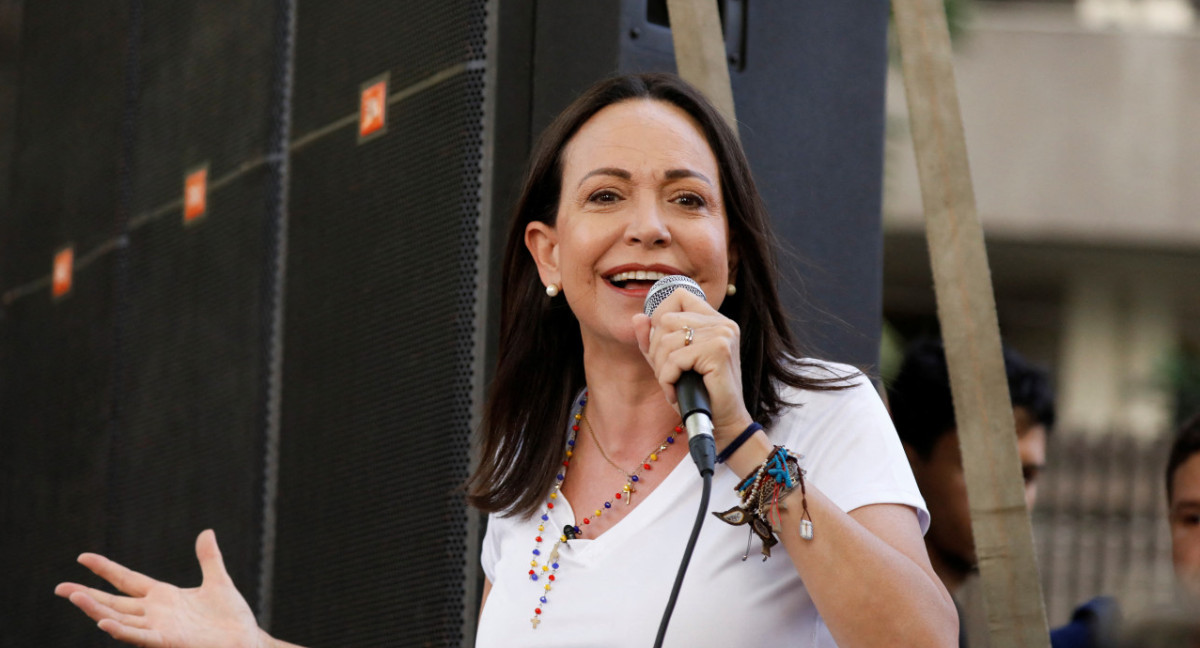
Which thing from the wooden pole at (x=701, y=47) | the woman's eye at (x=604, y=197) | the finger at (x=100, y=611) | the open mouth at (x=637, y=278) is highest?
the wooden pole at (x=701, y=47)

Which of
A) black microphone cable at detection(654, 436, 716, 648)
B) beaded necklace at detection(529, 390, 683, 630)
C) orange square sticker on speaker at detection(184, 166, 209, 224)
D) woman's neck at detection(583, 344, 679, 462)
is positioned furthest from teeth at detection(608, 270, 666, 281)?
orange square sticker on speaker at detection(184, 166, 209, 224)

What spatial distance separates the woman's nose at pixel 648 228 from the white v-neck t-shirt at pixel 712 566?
249 mm

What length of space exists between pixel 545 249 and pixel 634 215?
259mm

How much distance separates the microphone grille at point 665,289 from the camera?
173 cm

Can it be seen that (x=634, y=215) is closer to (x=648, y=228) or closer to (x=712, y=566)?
(x=648, y=228)

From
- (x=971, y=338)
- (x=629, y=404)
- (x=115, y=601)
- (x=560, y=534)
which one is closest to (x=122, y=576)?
(x=115, y=601)

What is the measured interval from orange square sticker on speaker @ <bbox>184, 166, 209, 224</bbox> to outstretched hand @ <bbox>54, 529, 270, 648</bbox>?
1.64 metres

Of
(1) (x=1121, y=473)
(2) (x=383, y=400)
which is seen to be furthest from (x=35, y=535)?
(1) (x=1121, y=473)

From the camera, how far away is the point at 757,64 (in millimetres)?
2602

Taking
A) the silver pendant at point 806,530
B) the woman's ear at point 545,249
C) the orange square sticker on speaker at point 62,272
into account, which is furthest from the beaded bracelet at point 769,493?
the orange square sticker on speaker at point 62,272

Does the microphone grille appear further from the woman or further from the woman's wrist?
the woman's wrist

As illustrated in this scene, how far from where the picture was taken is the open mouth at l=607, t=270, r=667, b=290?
73.3 inches

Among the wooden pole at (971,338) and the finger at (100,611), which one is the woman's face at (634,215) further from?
the finger at (100,611)

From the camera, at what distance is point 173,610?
2.10 m
